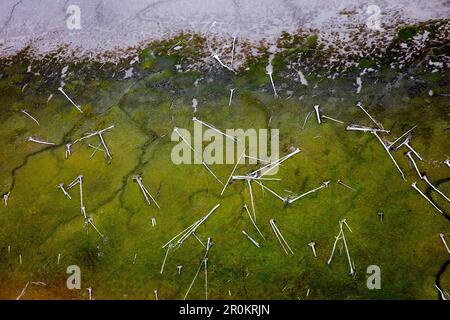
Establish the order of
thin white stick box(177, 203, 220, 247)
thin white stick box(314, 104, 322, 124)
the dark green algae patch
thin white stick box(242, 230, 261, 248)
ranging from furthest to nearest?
thin white stick box(314, 104, 322, 124) < thin white stick box(177, 203, 220, 247) < thin white stick box(242, 230, 261, 248) < the dark green algae patch

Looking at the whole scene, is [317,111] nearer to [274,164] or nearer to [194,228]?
A: [274,164]

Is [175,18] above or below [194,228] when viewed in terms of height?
above

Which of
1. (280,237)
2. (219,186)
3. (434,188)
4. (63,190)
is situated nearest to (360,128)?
(434,188)

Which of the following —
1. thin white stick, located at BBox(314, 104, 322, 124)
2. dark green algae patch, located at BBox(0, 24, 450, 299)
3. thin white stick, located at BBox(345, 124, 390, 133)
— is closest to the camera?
dark green algae patch, located at BBox(0, 24, 450, 299)

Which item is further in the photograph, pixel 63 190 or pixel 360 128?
pixel 63 190

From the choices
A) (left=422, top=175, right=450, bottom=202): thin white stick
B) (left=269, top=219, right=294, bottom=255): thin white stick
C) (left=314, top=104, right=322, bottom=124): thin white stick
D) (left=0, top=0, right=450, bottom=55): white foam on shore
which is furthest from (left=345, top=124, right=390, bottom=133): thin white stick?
(left=269, top=219, right=294, bottom=255): thin white stick

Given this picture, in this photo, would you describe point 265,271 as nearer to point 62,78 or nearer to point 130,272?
point 130,272

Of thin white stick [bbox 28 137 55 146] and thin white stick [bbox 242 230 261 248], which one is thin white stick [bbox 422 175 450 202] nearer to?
thin white stick [bbox 242 230 261 248]

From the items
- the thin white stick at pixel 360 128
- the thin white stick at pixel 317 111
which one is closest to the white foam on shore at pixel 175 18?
the thin white stick at pixel 317 111

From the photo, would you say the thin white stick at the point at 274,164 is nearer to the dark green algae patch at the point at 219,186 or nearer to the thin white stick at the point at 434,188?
the dark green algae patch at the point at 219,186
